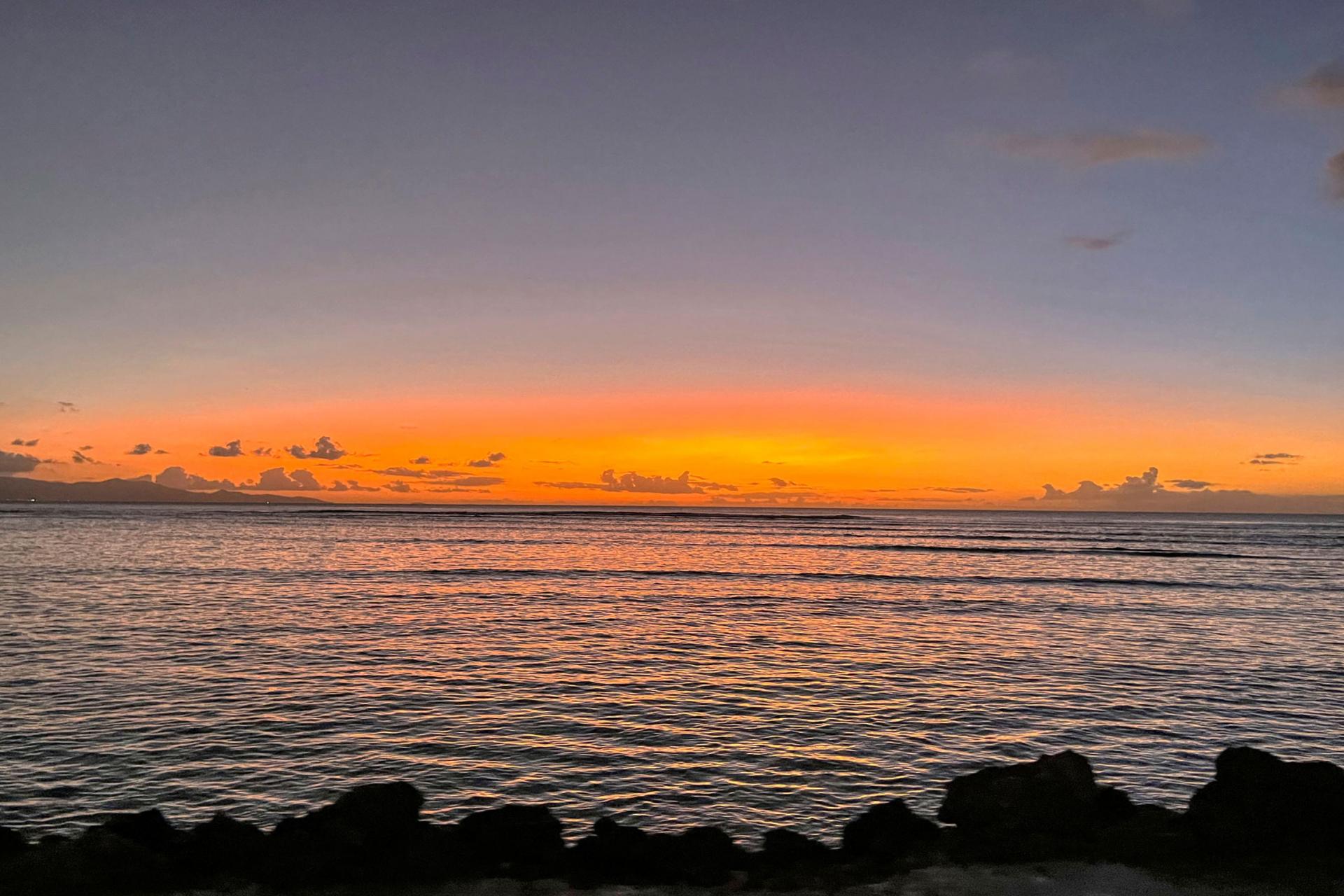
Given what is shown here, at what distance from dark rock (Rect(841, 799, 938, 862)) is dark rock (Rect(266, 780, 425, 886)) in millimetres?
6107

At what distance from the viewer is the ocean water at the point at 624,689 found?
55.8ft

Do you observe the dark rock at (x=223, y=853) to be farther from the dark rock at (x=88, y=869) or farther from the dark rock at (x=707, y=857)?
the dark rock at (x=707, y=857)

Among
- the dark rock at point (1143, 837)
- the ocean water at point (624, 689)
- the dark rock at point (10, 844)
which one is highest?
the dark rock at point (10, 844)

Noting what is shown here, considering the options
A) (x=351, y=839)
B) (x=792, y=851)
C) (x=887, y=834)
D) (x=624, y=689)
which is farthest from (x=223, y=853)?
(x=624, y=689)

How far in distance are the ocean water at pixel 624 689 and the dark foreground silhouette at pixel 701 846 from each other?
2258 millimetres

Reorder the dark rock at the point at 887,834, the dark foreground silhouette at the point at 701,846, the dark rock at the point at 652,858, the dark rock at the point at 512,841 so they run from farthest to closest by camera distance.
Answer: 1. the dark rock at the point at 887,834
2. the dark rock at the point at 512,841
3. the dark rock at the point at 652,858
4. the dark foreground silhouette at the point at 701,846

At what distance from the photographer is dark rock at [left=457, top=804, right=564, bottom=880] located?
12.4 metres

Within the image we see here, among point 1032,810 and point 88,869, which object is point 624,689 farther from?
point 88,869

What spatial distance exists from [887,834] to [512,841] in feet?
17.4

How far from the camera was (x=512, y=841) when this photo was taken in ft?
41.3

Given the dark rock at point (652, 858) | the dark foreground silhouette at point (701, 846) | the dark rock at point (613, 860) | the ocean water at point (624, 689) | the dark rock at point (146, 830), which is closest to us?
the dark foreground silhouette at point (701, 846)

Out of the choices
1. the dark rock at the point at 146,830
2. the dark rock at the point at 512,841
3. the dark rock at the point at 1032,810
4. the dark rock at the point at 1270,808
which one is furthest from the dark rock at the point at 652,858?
the dark rock at the point at 1270,808

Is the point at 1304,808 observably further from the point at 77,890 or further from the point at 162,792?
the point at 162,792

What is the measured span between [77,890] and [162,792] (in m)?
5.26
